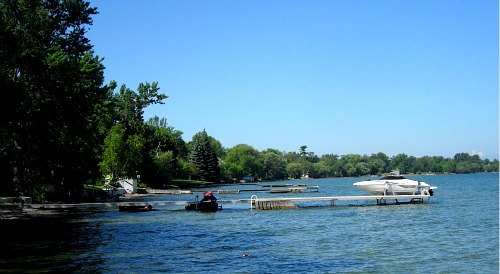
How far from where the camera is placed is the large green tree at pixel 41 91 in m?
30.2

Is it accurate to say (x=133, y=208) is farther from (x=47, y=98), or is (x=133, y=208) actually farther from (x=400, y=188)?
(x=400, y=188)

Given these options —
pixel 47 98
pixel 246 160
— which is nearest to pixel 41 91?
pixel 47 98

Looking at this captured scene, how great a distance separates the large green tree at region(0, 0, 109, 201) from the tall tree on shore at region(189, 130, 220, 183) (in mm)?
82326

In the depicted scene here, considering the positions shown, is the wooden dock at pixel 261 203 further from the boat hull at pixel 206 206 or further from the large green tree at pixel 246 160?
the large green tree at pixel 246 160

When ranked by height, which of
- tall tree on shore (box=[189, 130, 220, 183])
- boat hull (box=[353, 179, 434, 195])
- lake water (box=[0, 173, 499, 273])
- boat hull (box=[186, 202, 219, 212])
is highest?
tall tree on shore (box=[189, 130, 220, 183])

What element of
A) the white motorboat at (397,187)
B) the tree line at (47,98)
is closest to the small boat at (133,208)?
the tree line at (47,98)

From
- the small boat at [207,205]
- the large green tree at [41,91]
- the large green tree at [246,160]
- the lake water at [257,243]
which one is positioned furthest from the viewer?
the large green tree at [246,160]

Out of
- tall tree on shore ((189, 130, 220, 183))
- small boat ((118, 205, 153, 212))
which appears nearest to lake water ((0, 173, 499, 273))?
small boat ((118, 205, 153, 212))

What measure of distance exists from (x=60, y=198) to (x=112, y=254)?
2947cm

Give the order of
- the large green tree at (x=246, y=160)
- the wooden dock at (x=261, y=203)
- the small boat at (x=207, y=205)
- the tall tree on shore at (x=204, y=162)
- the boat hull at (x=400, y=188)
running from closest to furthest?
1. the wooden dock at (x=261, y=203)
2. the small boat at (x=207, y=205)
3. the boat hull at (x=400, y=188)
4. the tall tree on shore at (x=204, y=162)
5. the large green tree at (x=246, y=160)

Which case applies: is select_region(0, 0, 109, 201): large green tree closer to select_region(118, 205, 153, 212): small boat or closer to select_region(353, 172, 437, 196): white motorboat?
select_region(118, 205, 153, 212): small boat

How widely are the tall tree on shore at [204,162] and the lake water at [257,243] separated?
9041cm

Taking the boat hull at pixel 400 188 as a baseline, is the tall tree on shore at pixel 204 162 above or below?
above

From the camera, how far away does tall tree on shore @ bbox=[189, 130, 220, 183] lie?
422 feet
